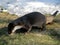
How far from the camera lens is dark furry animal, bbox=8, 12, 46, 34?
604cm

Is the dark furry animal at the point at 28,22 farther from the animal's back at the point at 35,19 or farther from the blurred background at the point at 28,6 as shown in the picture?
the blurred background at the point at 28,6

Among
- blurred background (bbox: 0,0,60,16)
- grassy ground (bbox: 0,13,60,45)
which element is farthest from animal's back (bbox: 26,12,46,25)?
blurred background (bbox: 0,0,60,16)

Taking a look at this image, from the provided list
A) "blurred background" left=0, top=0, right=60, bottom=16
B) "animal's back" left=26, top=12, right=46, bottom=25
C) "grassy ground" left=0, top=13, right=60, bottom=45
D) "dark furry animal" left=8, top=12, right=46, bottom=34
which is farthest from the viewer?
"blurred background" left=0, top=0, right=60, bottom=16

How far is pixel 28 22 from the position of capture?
6.36 meters

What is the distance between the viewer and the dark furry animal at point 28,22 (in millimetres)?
6045

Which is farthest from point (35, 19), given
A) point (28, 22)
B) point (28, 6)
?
point (28, 6)

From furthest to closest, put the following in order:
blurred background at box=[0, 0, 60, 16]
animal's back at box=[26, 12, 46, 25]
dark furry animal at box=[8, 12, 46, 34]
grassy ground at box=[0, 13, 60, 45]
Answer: blurred background at box=[0, 0, 60, 16] < animal's back at box=[26, 12, 46, 25] < dark furry animal at box=[8, 12, 46, 34] < grassy ground at box=[0, 13, 60, 45]

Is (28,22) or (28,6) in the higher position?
(28,22)

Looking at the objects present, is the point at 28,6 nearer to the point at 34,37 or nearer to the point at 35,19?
the point at 35,19

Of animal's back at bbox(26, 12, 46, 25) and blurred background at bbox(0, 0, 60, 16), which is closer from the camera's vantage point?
animal's back at bbox(26, 12, 46, 25)

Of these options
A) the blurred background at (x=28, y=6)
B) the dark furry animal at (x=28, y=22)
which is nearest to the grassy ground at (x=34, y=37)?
the dark furry animal at (x=28, y=22)

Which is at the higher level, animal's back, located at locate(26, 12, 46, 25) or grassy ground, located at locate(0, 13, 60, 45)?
animal's back, located at locate(26, 12, 46, 25)

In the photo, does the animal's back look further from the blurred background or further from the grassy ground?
the blurred background

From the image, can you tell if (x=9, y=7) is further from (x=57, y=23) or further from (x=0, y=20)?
(x=57, y=23)
